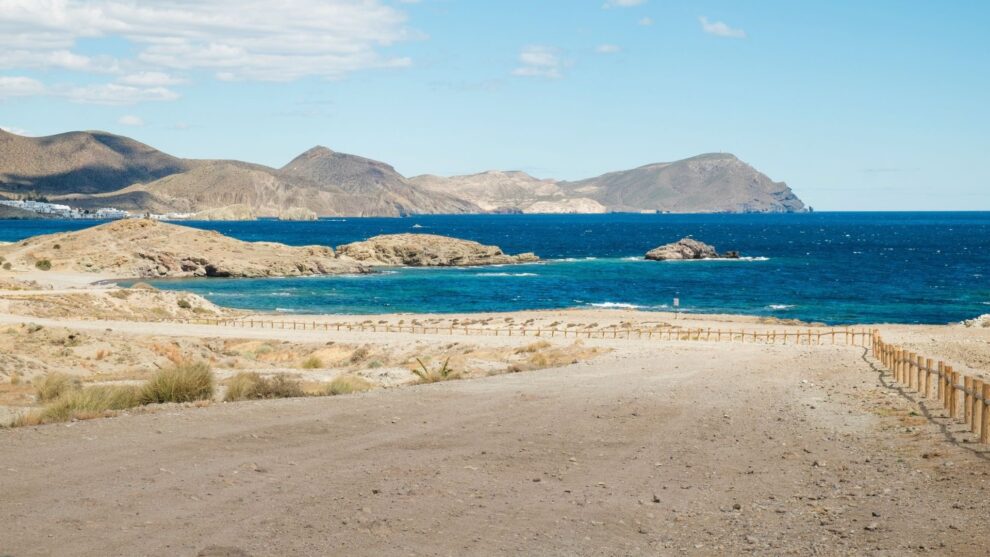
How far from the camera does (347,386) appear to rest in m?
23.7

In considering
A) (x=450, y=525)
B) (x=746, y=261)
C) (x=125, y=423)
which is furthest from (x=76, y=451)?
(x=746, y=261)

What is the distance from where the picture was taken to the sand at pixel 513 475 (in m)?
11.2

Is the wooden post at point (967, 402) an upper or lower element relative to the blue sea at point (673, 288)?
upper

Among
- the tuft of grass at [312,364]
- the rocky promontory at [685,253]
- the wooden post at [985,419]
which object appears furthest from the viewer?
the rocky promontory at [685,253]

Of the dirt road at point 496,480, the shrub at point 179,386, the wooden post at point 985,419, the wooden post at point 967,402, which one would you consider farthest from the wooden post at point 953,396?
the shrub at point 179,386

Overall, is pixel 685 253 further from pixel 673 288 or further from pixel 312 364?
pixel 312 364

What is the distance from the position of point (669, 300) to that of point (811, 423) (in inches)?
2298

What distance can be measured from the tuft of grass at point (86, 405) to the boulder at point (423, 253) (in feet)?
310

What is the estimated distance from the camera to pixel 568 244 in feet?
580

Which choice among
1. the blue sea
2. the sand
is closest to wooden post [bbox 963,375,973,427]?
the sand

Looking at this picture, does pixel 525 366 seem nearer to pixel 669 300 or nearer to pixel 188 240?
pixel 669 300

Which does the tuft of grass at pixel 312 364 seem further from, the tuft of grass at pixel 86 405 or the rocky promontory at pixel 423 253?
the rocky promontory at pixel 423 253

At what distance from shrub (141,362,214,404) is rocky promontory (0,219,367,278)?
78.4m

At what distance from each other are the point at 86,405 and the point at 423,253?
100819 millimetres
